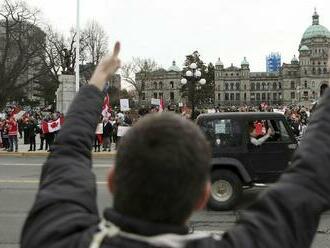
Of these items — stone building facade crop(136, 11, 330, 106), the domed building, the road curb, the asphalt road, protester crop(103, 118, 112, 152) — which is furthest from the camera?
the domed building

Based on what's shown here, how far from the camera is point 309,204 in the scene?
1729 mm

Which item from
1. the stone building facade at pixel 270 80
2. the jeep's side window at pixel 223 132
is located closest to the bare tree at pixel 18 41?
the jeep's side window at pixel 223 132

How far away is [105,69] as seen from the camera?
216cm

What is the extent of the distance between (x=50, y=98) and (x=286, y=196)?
92.9 m

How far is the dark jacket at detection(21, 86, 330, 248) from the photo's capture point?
1.63m

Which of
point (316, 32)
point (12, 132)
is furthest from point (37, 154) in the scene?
point (316, 32)

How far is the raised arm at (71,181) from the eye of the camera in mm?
1731

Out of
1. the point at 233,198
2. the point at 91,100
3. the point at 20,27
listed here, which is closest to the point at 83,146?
the point at 91,100

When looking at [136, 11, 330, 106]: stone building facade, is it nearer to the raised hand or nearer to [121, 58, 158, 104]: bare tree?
[121, 58, 158, 104]: bare tree

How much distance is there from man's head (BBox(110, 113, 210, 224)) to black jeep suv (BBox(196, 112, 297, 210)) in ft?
29.8

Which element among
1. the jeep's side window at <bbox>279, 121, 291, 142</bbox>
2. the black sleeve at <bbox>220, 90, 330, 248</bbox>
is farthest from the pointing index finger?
the jeep's side window at <bbox>279, 121, 291, 142</bbox>

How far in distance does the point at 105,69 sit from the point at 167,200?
0.70 m

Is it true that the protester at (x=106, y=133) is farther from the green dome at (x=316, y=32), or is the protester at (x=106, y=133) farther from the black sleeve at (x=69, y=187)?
the green dome at (x=316, y=32)

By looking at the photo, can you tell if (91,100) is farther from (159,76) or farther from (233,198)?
(159,76)
